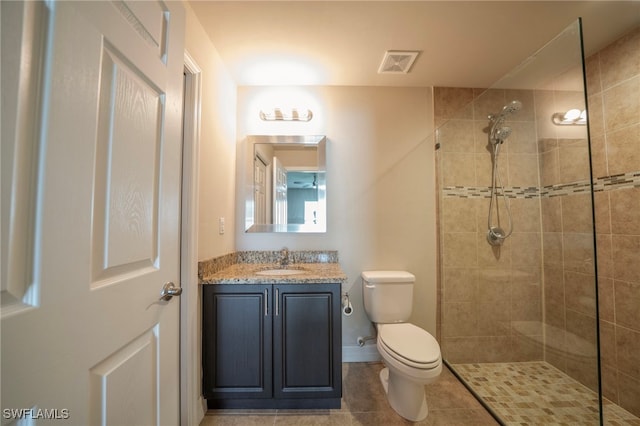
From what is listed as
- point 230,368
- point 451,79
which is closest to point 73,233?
point 230,368

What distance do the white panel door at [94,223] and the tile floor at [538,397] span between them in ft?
6.35

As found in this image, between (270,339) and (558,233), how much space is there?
193cm

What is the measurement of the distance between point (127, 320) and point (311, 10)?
5.55 feet

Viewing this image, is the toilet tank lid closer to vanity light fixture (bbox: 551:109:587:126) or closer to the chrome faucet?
the chrome faucet

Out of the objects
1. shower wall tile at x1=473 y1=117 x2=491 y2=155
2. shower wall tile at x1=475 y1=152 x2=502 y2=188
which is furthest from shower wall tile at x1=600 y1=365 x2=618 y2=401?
shower wall tile at x1=473 y1=117 x2=491 y2=155

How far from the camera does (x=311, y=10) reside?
1382mm

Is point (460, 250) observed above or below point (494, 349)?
above

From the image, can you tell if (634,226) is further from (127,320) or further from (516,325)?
(127,320)

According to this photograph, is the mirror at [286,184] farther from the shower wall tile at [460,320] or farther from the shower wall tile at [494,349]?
the shower wall tile at [494,349]

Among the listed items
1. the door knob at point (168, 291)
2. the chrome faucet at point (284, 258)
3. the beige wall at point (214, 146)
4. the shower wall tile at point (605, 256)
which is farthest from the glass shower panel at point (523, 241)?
the door knob at point (168, 291)

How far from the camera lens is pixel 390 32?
1.54 metres

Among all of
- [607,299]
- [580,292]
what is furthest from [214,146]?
[607,299]

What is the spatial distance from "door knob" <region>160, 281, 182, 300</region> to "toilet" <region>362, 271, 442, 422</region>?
1.26 meters

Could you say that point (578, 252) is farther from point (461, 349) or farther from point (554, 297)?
point (461, 349)
